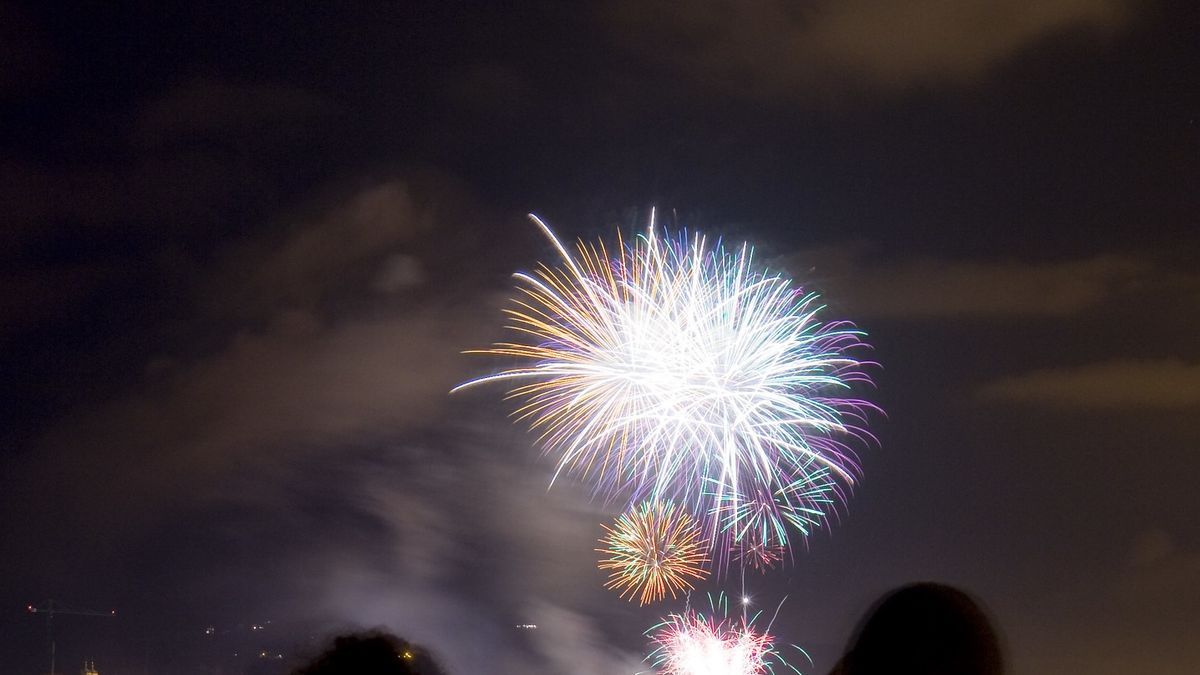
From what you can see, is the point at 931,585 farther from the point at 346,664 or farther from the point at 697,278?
the point at 697,278

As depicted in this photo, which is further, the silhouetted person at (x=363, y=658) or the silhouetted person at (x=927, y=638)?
the silhouetted person at (x=363, y=658)

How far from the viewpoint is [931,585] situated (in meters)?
2.73

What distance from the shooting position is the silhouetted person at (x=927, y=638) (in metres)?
2.60

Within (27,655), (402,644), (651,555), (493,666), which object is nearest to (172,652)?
(27,655)

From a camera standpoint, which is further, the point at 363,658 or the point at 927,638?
the point at 363,658

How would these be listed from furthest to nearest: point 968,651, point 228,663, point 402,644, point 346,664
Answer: point 228,663 → point 402,644 → point 346,664 → point 968,651

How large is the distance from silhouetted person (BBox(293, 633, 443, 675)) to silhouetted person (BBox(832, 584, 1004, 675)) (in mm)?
1145

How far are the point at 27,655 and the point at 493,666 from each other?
1826 inches

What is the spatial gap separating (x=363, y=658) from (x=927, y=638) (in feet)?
4.65

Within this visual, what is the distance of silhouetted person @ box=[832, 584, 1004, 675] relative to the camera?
8.54 feet

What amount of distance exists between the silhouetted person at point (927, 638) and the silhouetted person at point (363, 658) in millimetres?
1145

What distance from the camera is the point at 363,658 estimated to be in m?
2.92

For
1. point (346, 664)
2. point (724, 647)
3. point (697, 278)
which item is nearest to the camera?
point (346, 664)

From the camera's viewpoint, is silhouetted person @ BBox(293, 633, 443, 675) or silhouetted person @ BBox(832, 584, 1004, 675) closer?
silhouetted person @ BBox(832, 584, 1004, 675)
